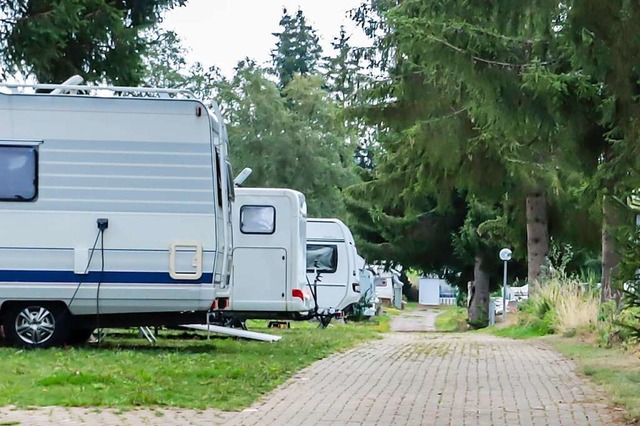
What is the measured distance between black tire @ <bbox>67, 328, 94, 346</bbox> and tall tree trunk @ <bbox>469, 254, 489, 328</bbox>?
2385cm

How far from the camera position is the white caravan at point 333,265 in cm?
2695

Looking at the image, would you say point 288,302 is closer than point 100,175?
No

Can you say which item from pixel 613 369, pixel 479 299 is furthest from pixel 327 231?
pixel 613 369

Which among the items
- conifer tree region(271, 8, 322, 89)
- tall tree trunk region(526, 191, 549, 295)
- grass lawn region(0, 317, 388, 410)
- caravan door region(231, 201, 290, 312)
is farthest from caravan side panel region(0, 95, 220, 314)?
conifer tree region(271, 8, 322, 89)

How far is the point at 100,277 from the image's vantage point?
14.3 meters

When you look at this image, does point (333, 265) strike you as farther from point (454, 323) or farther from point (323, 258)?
point (454, 323)

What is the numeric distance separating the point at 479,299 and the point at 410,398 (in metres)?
28.6

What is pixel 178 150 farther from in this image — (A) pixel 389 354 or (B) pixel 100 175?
(A) pixel 389 354

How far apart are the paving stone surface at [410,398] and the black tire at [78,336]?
3.31 meters

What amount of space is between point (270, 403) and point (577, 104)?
6.82m

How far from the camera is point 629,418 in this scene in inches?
370

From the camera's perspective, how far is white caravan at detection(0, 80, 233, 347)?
46.5ft

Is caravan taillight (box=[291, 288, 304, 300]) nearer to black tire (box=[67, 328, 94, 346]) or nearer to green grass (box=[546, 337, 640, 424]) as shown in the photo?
green grass (box=[546, 337, 640, 424])

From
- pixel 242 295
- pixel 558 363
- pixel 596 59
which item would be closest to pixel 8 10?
pixel 242 295
